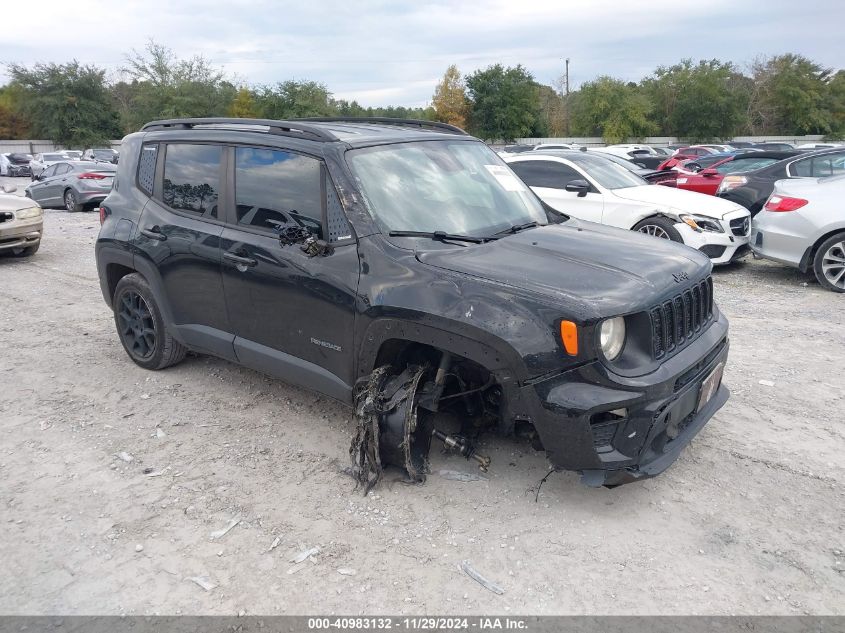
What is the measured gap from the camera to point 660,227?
28.8 feet

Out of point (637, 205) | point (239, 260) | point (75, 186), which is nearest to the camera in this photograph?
point (239, 260)

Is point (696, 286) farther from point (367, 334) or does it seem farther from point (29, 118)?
point (29, 118)

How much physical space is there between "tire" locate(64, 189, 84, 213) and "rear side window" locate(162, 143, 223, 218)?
1459 cm

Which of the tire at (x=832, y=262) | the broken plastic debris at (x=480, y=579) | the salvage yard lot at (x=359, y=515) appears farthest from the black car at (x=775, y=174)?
the broken plastic debris at (x=480, y=579)

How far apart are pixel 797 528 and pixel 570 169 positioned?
23.0 feet

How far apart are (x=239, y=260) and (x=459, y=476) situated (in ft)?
6.32

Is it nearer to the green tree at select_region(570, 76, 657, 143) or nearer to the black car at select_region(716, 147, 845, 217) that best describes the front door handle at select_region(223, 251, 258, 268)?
the black car at select_region(716, 147, 845, 217)

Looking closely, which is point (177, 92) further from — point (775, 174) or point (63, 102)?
point (775, 174)

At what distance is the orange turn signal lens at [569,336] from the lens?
3.04 m

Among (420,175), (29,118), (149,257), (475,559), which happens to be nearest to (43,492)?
(149,257)

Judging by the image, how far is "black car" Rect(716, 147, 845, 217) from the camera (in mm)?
10508

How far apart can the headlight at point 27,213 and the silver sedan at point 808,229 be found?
34.8 ft

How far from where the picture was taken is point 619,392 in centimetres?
306

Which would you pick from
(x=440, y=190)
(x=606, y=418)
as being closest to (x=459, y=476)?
(x=606, y=418)
